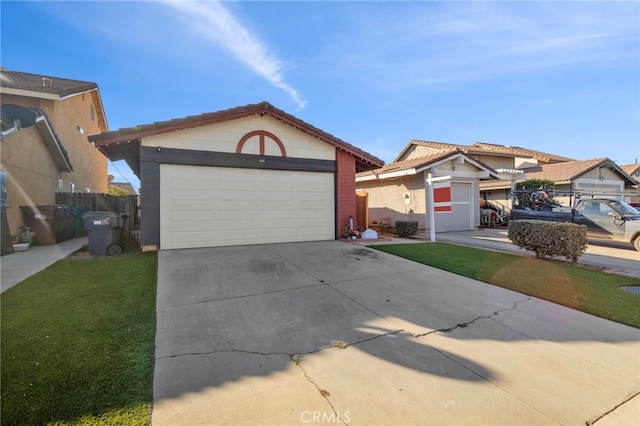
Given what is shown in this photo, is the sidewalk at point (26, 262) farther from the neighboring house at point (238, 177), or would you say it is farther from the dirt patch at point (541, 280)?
the dirt patch at point (541, 280)

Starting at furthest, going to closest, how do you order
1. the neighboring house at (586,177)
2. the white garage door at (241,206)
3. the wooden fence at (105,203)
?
the neighboring house at (586,177) < the wooden fence at (105,203) < the white garage door at (241,206)

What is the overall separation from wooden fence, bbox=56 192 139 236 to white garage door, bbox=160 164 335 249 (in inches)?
214

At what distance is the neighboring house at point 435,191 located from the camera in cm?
1321

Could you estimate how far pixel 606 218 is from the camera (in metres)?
10.3

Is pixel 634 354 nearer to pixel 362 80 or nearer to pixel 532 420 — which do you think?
pixel 532 420

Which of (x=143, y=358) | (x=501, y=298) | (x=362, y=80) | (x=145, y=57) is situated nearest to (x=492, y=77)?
(x=362, y=80)

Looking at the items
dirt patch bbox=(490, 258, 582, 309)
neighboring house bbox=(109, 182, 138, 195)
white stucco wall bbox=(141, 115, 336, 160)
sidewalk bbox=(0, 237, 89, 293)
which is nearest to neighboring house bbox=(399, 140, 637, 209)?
dirt patch bbox=(490, 258, 582, 309)

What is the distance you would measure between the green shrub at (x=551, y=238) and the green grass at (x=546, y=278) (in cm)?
30

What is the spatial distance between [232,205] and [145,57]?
5938 mm

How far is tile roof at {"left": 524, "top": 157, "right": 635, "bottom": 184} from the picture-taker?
61.4 ft

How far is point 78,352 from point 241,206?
6473 mm

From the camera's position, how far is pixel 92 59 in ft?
36.7

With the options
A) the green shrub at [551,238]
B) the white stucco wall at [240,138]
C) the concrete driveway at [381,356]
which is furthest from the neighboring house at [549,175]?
the concrete driveway at [381,356]

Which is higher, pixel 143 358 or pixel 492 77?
pixel 492 77
